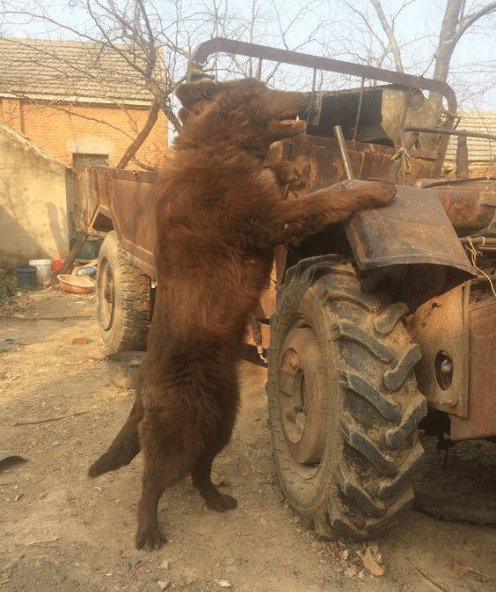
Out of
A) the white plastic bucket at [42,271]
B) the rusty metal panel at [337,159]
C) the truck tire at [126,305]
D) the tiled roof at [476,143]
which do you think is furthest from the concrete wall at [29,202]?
the rusty metal panel at [337,159]

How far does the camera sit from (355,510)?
2.45 metres

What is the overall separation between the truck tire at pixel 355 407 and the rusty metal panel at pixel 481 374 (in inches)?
7.6

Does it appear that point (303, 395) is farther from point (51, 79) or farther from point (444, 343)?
point (51, 79)

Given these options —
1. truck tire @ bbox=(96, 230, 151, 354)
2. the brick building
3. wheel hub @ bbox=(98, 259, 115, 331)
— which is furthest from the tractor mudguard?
the brick building

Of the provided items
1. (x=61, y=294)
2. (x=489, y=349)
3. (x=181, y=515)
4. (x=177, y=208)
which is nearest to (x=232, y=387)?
(x=181, y=515)

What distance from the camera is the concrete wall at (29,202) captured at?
505 inches

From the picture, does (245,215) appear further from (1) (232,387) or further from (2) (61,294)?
(2) (61,294)

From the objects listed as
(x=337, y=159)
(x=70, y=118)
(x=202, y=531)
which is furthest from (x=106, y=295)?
(x=70, y=118)

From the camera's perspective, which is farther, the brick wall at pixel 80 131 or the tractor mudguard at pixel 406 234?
the brick wall at pixel 80 131

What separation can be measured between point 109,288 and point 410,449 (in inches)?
199

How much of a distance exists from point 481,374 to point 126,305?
15.1 ft

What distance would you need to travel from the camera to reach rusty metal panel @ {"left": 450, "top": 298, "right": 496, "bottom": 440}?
7.06ft

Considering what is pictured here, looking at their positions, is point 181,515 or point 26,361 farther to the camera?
point 26,361

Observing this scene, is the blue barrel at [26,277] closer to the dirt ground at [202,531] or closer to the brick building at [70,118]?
the brick building at [70,118]
